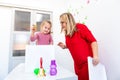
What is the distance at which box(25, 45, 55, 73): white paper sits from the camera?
1.35 m

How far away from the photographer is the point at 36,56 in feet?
4.54

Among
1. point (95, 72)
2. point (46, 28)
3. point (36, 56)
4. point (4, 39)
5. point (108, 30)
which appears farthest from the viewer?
point (4, 39)

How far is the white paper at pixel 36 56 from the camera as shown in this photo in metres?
1.35

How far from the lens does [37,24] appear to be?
9.09 feet

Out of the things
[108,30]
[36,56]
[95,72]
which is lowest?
[95,72]

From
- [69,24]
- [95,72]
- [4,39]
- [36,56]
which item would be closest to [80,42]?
[69,24]

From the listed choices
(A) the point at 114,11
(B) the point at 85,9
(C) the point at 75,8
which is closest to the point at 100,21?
(A) the point at 114,11

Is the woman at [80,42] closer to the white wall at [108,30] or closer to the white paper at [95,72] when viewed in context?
the white paper at [95,72]

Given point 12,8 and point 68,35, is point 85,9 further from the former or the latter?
point 12,8

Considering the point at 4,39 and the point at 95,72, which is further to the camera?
the point at 4,39

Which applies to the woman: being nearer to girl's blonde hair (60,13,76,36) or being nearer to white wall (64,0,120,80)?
girl's blonde hair (60,13,76,36)

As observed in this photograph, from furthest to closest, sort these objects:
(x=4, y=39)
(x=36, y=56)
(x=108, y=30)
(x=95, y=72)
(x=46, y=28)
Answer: (x=4, y=39)
(x=46, y=28)
(x=108, y=30)
(x=36, y=56)
(x=95, y=72)

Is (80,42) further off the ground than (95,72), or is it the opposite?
(80,42)

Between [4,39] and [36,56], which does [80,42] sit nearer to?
[36,56]
